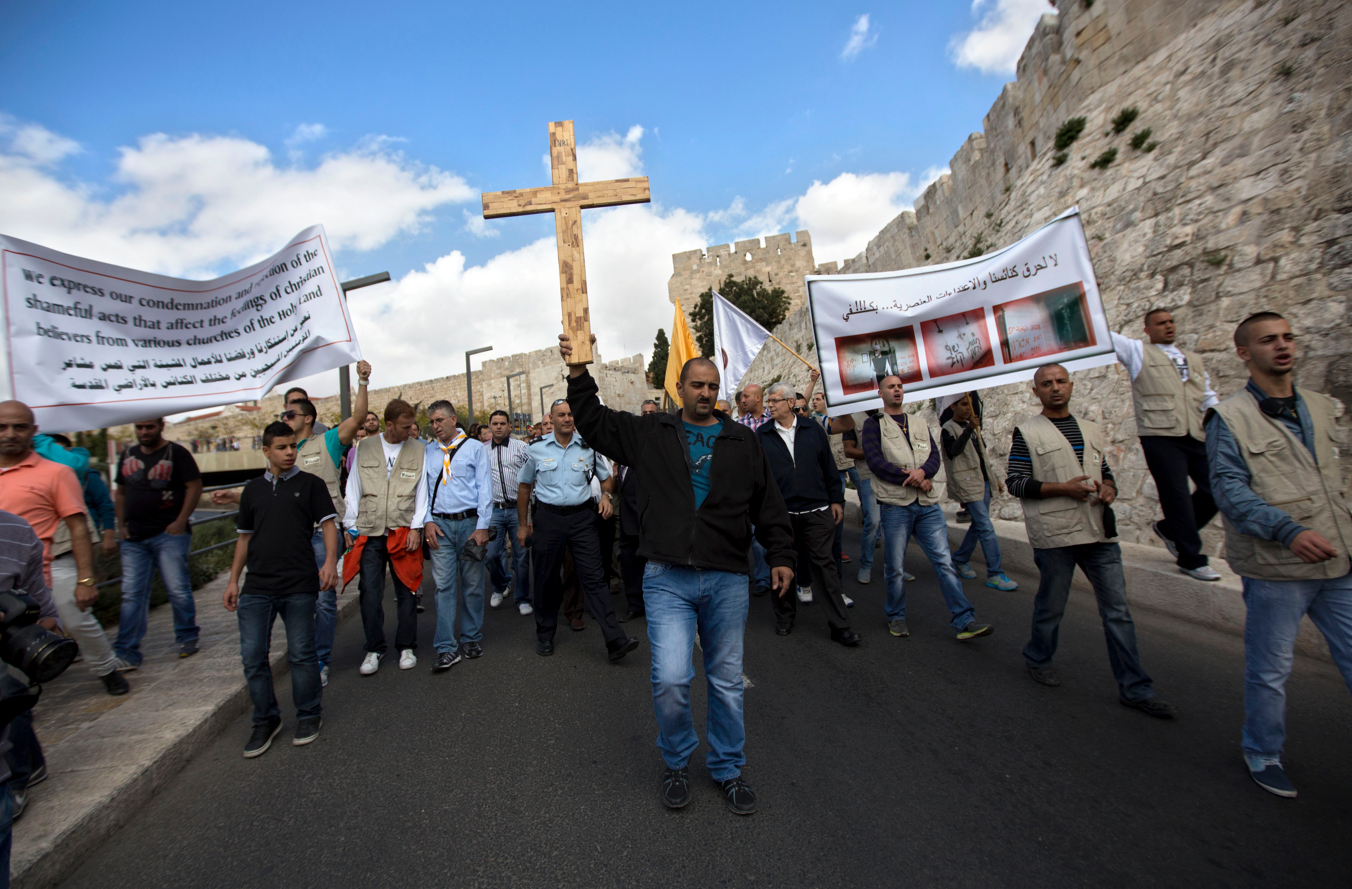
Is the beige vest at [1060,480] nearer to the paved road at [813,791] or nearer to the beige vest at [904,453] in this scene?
the paved road at [813,791]

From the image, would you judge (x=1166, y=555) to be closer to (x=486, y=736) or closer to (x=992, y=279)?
(x=992, y=279)

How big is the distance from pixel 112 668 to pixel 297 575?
1737mm

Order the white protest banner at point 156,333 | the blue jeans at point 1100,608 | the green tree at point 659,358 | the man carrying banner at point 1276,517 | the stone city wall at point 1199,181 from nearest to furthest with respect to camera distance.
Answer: the man carrying banner at point 1276,517
the blue jeans at point 1100,608
the white protest banner at point 156,333
the stone city wall at point 1199,181
the green tree at point 659,358

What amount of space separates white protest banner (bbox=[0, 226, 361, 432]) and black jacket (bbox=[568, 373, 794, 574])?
2.48 m

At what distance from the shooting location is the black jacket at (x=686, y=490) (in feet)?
8.92

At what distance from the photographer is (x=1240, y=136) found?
6.98m

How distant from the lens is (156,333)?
412cm

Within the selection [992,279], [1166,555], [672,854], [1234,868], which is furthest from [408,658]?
[1166,555]

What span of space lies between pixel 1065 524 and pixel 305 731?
445 centimetres

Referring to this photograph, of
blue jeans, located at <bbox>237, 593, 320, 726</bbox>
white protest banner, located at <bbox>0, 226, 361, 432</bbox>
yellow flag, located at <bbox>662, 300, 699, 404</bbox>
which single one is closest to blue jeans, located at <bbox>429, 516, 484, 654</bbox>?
blue jeans, located at <bbox>237, 593, 320, 726</bbox>

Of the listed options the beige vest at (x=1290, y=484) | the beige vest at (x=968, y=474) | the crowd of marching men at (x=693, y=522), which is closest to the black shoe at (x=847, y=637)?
the crowd of marching men at (x=693, y=522)

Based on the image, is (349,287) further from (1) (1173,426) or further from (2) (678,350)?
(1) (1173,426)

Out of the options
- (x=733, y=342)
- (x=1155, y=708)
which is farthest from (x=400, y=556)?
(x=733, y=342)

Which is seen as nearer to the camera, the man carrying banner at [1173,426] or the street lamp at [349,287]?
the man carrying banner at [1173,426]
